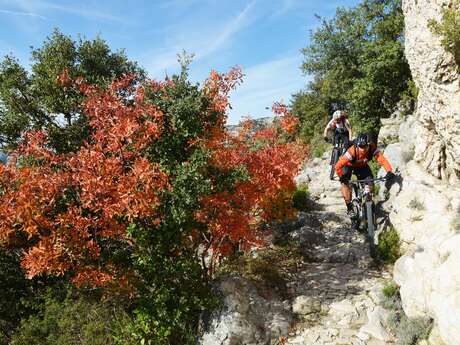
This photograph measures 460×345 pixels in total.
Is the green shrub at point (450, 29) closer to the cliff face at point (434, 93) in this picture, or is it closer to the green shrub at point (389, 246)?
the cliff face at point (434, 93)

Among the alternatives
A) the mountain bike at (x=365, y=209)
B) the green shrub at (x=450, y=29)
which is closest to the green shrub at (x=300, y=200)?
the mountain bike at (x=365, y=209)

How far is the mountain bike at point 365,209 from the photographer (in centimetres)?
1113

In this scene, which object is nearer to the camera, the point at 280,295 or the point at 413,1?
the point at 280,295

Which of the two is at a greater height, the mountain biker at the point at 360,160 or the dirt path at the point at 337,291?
the mountain biker at the point at 360,160

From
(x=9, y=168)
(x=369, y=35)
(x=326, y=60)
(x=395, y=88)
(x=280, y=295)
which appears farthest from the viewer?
(x=326, y=60)

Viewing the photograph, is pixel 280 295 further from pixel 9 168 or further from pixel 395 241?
pixel 9 168

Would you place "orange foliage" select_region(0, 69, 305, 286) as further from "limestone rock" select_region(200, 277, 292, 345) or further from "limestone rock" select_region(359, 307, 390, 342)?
"limestone rock" select_region(359, 307, 390, 342)

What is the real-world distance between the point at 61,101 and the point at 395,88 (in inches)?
757

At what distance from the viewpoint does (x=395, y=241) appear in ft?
34.8

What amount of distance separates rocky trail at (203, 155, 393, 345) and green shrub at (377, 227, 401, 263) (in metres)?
0.42

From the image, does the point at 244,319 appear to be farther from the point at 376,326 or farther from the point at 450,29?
the point at 450,29

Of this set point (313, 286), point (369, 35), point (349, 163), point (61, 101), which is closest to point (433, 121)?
point (349, 163)

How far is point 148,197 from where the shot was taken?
728 centimetres

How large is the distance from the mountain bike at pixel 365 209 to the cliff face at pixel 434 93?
1686mm
